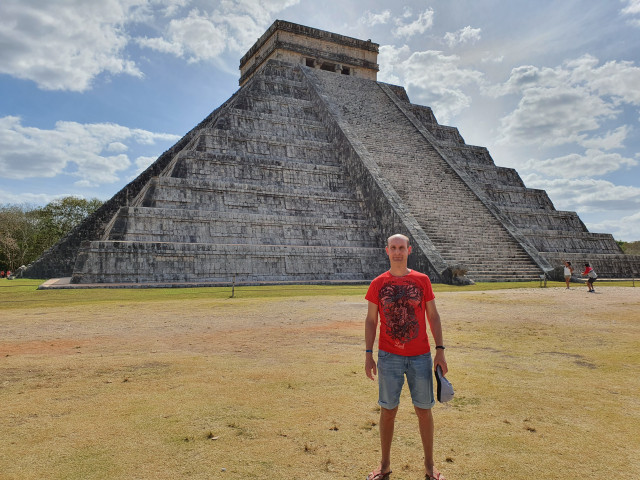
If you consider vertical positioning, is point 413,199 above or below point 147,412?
above

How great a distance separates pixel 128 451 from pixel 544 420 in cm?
307

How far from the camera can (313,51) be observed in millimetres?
31250

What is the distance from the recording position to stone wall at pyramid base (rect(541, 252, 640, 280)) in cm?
2081

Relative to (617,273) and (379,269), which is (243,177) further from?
(617,273)

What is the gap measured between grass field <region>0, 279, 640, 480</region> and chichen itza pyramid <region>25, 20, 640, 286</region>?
27.0 feet

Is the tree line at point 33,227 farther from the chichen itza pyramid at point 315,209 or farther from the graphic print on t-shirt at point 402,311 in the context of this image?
the graphic print on t-shirt at point 402,311

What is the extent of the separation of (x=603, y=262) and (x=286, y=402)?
22.3 metres

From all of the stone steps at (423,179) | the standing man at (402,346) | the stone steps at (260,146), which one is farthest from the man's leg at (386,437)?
the stone steps at (260,146)

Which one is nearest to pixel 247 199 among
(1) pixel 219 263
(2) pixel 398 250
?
(1) pixel 219 263

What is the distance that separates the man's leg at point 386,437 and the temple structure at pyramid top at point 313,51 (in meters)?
30.4

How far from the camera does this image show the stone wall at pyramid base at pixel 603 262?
20.8 metres

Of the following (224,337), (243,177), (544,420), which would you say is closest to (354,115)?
(243,177)

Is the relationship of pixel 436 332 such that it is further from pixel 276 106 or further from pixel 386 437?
pixel 276 106

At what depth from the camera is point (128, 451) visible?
9.88ft
